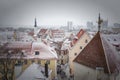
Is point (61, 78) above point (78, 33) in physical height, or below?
below

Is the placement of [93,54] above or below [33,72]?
above

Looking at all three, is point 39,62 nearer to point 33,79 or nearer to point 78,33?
point 33,79

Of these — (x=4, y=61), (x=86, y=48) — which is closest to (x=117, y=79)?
(x=86, y=48)

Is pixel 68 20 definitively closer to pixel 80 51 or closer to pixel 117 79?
pixel 80 51

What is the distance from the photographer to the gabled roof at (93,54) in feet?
12.6

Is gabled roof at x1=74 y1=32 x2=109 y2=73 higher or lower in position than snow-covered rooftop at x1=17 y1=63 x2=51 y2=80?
higher

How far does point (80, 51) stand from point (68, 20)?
0.48 metres

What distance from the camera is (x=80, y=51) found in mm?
3885

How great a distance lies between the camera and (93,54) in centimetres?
389

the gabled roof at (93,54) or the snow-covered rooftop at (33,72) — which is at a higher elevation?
the gabled roof at (93,54)

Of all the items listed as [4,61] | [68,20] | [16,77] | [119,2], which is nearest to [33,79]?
[16,77]

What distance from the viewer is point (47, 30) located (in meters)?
3.84

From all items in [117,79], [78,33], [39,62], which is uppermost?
[78,33]

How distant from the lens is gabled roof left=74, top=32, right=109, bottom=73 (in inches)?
151
